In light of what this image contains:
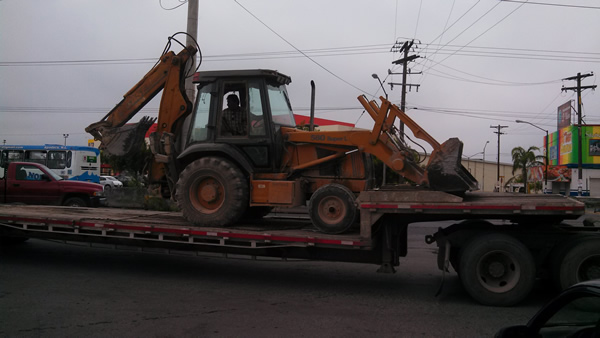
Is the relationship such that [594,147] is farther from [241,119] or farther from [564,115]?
[241,119]

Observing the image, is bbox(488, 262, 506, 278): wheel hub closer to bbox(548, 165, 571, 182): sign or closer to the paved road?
the paved road

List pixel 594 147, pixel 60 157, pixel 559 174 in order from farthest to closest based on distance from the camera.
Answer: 1. pixel 559 174
2. pixel 594 147
3. pixel 60 157

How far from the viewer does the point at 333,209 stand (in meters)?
7.41

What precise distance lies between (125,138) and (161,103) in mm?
959

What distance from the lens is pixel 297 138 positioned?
26.6ft

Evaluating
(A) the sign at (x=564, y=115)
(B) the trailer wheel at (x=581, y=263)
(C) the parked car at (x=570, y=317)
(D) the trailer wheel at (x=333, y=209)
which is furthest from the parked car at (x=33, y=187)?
(A) the sign at (x=564, y=115)

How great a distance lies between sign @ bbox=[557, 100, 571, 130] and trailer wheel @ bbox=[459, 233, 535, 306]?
157ft

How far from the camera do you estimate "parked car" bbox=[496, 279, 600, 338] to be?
2482mm

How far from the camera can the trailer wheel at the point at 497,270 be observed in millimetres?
6160

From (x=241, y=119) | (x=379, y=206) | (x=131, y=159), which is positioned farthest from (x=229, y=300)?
(x=131, y=159)

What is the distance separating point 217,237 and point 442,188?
3482 millimetres

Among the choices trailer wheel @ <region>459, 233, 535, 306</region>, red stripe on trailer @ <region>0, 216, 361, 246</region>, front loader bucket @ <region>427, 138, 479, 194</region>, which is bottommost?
trailer wheel @ <region>459, 233, 535, 306</region>

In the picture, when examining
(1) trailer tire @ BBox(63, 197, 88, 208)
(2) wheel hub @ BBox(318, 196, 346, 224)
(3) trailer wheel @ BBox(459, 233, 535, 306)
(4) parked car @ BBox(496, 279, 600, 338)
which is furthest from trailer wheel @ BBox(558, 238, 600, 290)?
(1) trailer tire @ BBox(63, 197, 88, 208)

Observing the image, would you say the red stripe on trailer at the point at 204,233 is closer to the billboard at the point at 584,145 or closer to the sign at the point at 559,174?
the billboard at the point at 584,145
